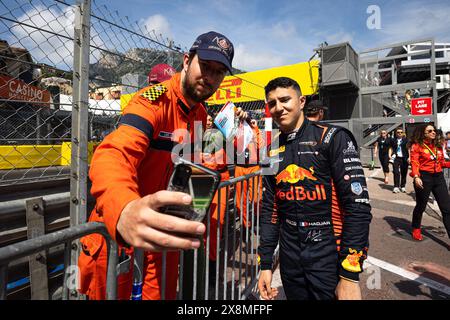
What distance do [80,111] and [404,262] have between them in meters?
4.44

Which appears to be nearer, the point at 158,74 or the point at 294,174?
the point at 294,174

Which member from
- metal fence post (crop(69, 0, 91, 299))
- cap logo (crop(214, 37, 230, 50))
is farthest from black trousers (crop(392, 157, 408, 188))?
metal fence post (crop(69, 0, 91, 299))

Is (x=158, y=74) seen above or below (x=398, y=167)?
above

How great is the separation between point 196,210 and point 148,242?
0.16 metres

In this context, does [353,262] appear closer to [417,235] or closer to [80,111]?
[80,111]

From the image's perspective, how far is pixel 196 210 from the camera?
0.77 meters

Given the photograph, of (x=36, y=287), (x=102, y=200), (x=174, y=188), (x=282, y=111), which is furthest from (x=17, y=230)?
(x=282, y=111)

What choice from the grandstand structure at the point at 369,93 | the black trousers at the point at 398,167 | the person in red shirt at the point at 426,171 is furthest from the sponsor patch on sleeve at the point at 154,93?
the grandstand structure at the point at 369,93

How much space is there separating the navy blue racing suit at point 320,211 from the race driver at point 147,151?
0.80 meters

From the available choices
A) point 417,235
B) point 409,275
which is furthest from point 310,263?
point 417,235

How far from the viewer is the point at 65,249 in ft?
3.34

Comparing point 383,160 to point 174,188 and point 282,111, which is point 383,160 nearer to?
point 282,111

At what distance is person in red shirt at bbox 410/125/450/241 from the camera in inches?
177

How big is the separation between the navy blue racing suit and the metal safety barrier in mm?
1288
